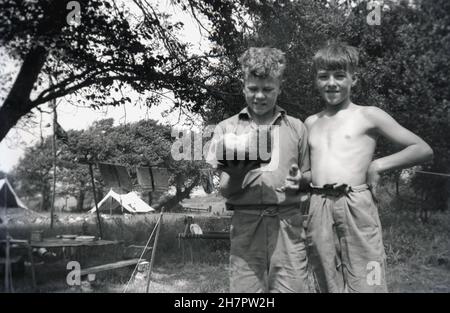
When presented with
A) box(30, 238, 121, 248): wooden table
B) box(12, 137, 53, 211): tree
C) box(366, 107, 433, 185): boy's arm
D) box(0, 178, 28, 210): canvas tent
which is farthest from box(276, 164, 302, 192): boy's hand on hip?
box(30, 238, 121, 248): wooden table

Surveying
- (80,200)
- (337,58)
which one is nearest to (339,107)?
(337,58)

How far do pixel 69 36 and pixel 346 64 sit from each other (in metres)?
2.59

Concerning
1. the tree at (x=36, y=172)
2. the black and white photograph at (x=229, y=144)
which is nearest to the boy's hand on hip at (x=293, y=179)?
the black and white photograph at (x=229, y=144)

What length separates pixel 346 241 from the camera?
207 cm

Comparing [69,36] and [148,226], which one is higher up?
[69,36]

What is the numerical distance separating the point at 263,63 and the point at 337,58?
1.59 feet

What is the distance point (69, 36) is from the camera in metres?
3.59

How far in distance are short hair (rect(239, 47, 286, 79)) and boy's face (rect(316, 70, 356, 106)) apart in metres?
0.31

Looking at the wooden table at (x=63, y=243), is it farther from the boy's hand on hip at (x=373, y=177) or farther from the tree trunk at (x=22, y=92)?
the boy's hand on hip at (x=373, y=177)

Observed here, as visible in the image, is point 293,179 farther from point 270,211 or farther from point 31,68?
point 31,68

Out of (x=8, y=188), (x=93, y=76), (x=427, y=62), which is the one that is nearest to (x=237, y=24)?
(x=93, y=76)

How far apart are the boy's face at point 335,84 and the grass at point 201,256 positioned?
101 inches

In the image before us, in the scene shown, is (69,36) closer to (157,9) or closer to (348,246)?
(157,9)
